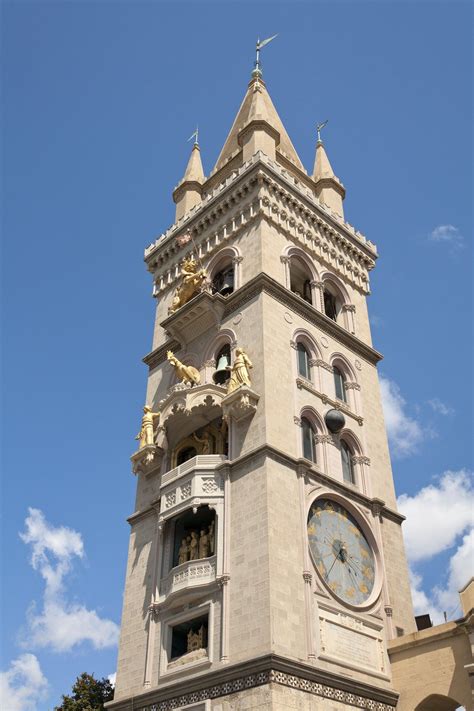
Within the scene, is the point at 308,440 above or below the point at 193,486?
above

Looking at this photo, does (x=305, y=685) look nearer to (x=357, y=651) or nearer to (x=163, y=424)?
(x=357, y=651)

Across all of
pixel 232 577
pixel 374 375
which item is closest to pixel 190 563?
pixel 232 577

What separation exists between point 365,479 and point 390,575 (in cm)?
411

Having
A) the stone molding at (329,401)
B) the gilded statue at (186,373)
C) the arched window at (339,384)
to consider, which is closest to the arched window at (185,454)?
the gilded statue at (186,373)

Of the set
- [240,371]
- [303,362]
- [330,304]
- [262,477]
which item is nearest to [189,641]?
[262,477]

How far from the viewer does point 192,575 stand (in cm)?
2756

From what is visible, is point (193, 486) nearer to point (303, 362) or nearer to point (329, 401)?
point (329, 401)

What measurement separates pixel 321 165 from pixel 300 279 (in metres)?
11.7

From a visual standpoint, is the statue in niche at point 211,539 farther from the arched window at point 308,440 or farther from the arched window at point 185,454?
the arched window at point 308,440

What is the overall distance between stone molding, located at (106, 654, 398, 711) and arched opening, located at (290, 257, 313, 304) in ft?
59.6

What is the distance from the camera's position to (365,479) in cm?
3284

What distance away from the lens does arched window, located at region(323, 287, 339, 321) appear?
39.1 meters

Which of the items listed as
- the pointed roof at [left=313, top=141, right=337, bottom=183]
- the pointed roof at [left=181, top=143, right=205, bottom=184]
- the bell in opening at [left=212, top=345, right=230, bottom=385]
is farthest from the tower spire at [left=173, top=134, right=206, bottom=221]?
the bell in opening at [left=212, top=345, right=230, bottom=385]

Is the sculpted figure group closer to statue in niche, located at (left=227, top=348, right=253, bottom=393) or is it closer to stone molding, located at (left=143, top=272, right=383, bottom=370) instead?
statue in niche, located at (left=227, top=348, right=253, bottom=393)
